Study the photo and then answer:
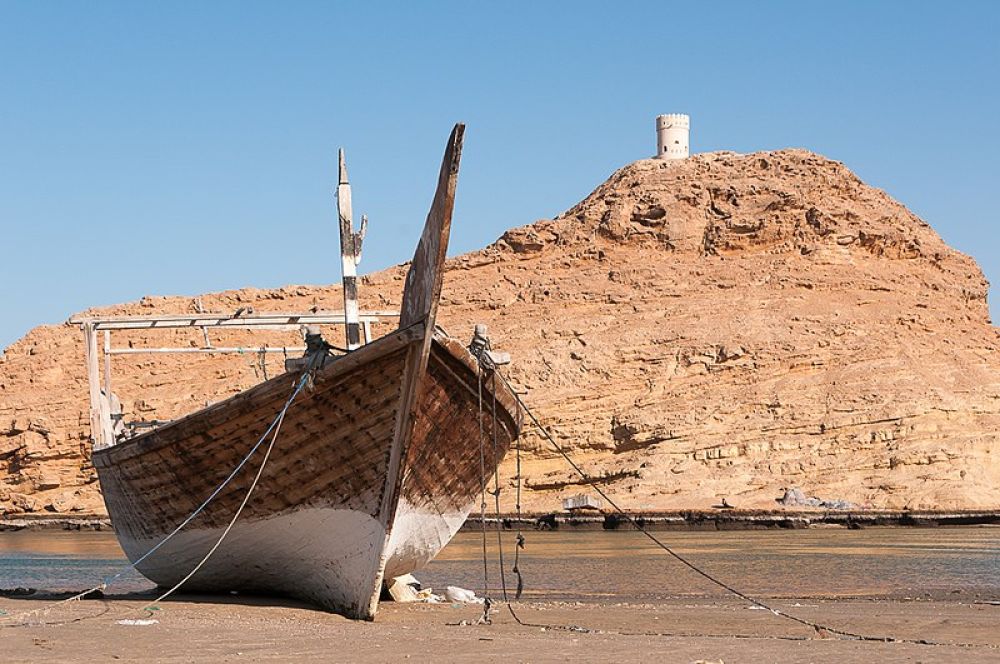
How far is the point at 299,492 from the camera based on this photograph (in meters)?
12.5

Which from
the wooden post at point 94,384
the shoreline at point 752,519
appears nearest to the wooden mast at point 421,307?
the wooden post at point 94,384

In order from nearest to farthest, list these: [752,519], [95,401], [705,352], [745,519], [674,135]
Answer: [95,401]
[752,519]
[745,519]
[705,352]
[674,135]

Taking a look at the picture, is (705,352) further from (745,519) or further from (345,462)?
(345,462)

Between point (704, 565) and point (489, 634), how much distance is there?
35.5 feet

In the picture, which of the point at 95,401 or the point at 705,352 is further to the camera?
the point at 705,352

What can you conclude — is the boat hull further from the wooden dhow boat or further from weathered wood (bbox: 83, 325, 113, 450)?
weathered wood (bbox: 83, 325, 113, 450)

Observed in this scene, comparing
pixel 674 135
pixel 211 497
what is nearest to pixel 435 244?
pixel 211 497

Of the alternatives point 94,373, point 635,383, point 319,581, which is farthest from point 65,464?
point 319,581

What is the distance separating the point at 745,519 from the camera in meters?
34.8

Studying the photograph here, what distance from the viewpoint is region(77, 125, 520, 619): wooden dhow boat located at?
1167cm

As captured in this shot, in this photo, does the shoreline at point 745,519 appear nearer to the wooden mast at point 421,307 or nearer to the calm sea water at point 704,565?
the calm sea water at point 704,565

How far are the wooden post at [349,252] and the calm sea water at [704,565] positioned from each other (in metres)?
4.24

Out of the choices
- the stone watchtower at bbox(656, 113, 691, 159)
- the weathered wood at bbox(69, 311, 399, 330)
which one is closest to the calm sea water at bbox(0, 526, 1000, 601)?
the weathered wood at bbox(69, 311, 399, 330)

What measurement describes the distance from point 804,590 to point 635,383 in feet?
101
